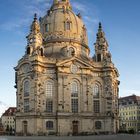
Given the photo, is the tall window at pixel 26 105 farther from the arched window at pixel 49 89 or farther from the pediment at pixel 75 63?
the pediment at pixel 75 63

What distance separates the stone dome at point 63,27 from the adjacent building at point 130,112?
134ft

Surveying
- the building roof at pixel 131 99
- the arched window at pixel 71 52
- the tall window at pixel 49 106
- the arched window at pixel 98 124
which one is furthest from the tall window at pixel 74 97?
the building roof at pixel 131 99

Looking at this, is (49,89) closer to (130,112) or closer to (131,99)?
(131,99)

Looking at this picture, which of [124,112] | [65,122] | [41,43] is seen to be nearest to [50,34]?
[41,43]

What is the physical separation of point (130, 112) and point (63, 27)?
5411 cm

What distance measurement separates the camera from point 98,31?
10300 centimetres

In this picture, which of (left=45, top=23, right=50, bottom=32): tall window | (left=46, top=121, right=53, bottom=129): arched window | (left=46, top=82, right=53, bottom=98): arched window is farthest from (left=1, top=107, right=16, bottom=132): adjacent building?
(left=46, top=121, right=53, bottom=129): arched window

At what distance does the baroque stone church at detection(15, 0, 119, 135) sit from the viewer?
282 ft

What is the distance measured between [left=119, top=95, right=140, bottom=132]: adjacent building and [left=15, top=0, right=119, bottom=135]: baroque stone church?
41.9m

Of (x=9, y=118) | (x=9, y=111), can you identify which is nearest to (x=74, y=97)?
(x=9, y=118)

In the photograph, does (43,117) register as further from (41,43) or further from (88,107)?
(41,43)

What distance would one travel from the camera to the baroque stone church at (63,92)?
8594 centimetres

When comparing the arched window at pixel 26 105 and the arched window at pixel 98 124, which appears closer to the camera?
the arched window at pixel 26 105

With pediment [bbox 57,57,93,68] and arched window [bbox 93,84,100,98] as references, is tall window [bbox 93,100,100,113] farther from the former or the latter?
pediment [bbox 57,57,93,68]
